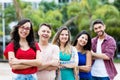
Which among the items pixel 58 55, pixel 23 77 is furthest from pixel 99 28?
pixel 23 77

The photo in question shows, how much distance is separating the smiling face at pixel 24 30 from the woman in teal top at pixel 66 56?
2.21ft

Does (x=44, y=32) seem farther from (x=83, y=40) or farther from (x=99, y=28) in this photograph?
(x=99, y=28)

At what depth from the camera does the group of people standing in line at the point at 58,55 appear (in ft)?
15.4

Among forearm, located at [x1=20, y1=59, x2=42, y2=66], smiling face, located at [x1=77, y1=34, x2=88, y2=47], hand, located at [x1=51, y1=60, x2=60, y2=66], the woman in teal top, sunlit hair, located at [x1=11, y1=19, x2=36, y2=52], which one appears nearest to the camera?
forearm, located at [x1=20, y1=59, x2=42, y2=66]

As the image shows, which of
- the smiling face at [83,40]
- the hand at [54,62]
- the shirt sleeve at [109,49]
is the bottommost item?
the hand at [54,62]

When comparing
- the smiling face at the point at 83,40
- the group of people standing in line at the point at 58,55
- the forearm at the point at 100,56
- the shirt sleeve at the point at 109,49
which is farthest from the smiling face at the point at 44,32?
the shirt sleeve at the point at 109,49

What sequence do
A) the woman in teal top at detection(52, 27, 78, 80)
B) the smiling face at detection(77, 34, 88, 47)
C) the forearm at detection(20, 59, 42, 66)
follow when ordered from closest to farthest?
the forearm at detection(20, 59, 42, 66) < the woman in teal top at detection(52, 27, 78, 80) < the smiling face at detection(77, 34, 88, 47)

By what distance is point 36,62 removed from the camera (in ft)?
15.4

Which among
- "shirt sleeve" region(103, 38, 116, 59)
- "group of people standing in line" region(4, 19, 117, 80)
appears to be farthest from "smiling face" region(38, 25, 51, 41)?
"shirt sleeve" region(103, 38, 116, 59)

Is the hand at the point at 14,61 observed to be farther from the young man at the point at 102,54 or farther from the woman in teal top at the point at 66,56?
the young man at the point at 102,54

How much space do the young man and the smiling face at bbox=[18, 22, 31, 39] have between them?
1261 mm

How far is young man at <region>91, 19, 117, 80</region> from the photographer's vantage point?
5.68 metres

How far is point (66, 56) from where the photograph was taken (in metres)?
5.26

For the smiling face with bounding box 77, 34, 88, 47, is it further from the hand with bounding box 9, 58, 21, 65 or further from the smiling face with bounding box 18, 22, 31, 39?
the hand with bounding box 9, 58, 21, 65
